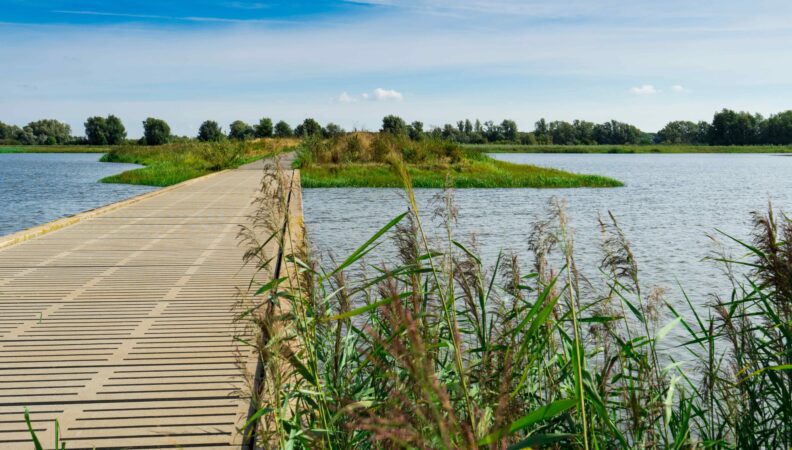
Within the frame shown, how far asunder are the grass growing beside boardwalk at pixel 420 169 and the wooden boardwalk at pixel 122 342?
537 inches

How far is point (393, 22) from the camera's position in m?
22.0

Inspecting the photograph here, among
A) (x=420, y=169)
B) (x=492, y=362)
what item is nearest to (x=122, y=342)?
(x=492, y=362)

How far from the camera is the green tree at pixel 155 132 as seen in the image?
7806cm

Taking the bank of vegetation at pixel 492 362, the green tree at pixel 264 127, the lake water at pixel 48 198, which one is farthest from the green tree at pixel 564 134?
the bank of vegetation at pixel 492 362

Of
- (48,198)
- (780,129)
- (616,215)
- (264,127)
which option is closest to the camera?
(616,215)

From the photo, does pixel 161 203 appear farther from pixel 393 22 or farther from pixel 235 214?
pixel 393 22

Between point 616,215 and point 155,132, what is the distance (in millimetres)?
71736

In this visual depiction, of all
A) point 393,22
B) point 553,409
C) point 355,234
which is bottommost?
point 355,234

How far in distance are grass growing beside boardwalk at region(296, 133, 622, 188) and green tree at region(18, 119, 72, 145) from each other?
77876mm

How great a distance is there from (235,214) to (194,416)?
24.9 ft

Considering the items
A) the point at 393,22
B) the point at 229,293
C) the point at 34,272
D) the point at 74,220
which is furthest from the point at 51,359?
the point at 393,22

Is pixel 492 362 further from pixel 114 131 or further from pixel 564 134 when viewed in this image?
pixel 114 131

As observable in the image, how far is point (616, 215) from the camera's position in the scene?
15234 mm

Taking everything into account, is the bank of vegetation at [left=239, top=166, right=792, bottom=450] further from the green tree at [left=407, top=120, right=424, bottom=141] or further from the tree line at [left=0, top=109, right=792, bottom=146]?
the tree line at [left=0, top=109, right=792, bottom=146]
